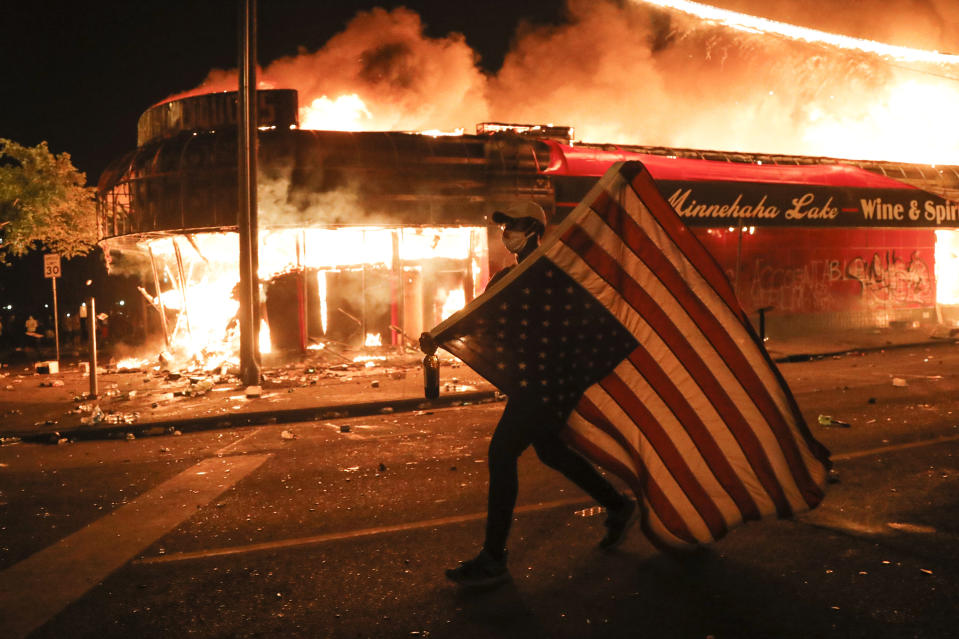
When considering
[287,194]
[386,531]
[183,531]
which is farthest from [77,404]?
[386,531]

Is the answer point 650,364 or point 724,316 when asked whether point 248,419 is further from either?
point 724,316

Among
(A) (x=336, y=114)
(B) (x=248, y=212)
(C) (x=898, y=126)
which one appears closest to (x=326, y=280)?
(B) (x=248, y=212)

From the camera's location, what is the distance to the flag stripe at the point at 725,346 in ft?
12.4

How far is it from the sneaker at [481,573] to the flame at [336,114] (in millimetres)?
13901

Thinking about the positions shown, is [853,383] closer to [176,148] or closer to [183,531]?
[183,531]

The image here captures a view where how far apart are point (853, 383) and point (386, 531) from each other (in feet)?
29.5

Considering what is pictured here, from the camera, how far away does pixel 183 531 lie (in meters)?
5.05

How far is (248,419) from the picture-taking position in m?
9.98

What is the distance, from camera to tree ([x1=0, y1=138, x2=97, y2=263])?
27.1 meters

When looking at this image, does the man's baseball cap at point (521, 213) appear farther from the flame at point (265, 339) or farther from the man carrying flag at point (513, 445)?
the flame at point (265, 339)

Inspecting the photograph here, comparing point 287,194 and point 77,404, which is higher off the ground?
point 287,194

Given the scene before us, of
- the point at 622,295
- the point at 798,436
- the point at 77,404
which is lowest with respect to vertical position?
the point at 77,404

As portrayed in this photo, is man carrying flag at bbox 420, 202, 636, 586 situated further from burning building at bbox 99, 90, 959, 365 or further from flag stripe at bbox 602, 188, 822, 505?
burning building at bbox 99, 90, 959, 365

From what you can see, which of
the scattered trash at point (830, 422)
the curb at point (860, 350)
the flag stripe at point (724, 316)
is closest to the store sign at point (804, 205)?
the curb at point (860, 350)
